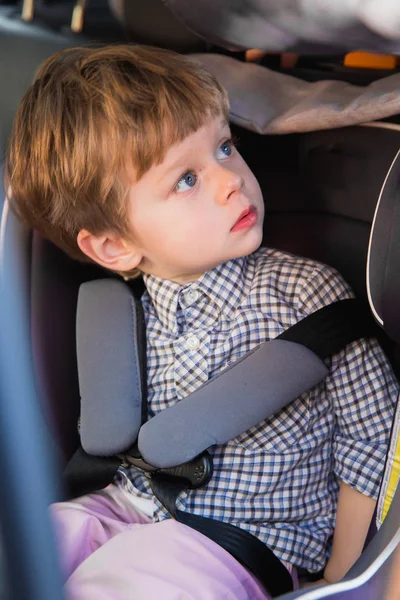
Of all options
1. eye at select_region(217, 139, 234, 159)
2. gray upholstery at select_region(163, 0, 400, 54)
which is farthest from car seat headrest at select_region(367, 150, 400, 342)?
eye at select_region(217, 139, 234, 159)

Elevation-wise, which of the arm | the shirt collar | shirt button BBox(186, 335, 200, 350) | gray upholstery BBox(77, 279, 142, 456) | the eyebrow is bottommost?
the arm

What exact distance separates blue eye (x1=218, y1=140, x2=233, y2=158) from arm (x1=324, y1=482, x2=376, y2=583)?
1.68 ft

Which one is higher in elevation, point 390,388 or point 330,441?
point 390,388

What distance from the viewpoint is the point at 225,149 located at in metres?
1.15

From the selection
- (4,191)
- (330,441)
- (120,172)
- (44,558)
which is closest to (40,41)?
(4,191)

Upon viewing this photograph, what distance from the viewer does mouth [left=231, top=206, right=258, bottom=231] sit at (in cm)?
112

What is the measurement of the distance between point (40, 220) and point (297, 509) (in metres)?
0.58

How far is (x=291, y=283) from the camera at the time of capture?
3.88 ft

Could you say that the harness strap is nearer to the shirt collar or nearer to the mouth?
the shirt collar

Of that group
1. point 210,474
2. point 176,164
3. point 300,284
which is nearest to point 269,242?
point 300,284

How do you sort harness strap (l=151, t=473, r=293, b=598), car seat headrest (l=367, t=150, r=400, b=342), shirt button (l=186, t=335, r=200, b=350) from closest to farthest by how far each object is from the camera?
car seat headrest (l=367, t=150, r=400, b=342) → harness strap (l=151, t=473, r=293, b=598) → shirt button (l=186, t=335, r=200, b=350)

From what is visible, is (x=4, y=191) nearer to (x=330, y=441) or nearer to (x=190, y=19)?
(x=190, y=19)

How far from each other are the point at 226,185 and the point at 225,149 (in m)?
0.08

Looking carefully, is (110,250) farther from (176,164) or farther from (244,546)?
(244,546)
